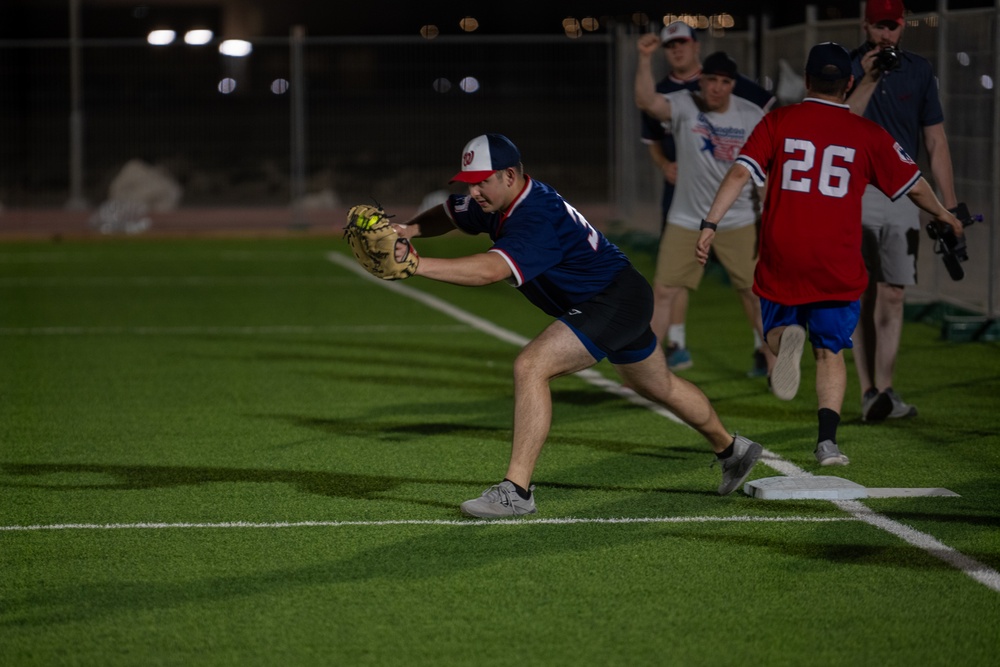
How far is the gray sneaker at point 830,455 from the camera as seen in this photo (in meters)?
7.64

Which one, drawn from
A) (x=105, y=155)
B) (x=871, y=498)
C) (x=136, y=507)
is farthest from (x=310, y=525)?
(x=105, y=155)

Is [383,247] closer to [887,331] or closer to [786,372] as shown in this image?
[786,372]

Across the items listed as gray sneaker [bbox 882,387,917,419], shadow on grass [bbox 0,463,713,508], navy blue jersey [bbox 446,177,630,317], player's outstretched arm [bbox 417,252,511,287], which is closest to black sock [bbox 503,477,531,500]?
shadow on grass [bbox 0,463,713,508]

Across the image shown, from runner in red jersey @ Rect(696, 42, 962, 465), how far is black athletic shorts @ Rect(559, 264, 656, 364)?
67 cm

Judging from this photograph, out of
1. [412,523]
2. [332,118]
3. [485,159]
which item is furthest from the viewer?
[332,118]

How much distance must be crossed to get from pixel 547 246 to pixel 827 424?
86.2 inches

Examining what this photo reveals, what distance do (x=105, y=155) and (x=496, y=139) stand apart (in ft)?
84.0

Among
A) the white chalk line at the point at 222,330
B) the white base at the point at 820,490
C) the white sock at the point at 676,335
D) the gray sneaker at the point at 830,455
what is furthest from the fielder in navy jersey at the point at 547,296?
the white chalk line at the point at 222,330

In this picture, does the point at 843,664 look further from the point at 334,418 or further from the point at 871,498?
the point at 334,418

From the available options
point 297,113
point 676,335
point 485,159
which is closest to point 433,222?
point 485,159

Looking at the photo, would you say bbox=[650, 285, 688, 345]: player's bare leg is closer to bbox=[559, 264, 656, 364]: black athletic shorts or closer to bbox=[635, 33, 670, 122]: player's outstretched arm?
bbox=[635, 33, 670, 122]: player's outstretched arm

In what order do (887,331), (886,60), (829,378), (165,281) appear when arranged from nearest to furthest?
(829,378), (886,60), (887,331), (165,281)

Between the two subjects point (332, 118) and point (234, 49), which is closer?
point (234, 49)

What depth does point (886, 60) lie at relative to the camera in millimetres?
8008
